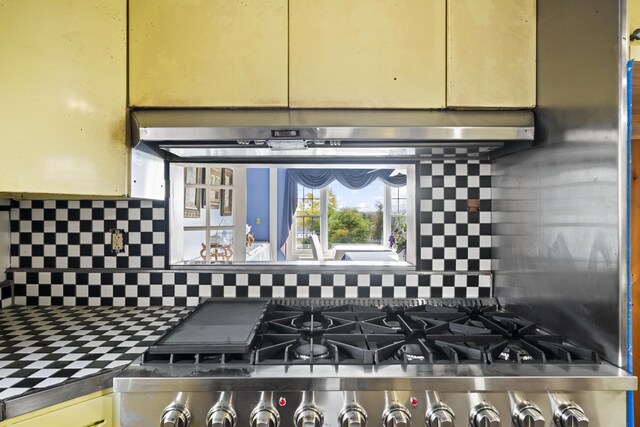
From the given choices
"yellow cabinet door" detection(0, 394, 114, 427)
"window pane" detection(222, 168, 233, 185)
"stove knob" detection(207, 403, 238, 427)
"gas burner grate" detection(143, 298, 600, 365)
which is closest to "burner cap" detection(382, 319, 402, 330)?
"gas burner grate" detection(143, 298, 600, 365)

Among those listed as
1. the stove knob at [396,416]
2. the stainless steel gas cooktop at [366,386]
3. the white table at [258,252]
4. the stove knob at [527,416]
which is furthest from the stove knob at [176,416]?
the white table at [258,252]

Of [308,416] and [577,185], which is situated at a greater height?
[577,185]

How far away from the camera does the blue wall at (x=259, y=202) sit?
21.2 feet

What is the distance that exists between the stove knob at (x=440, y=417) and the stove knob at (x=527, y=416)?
161 millimetres

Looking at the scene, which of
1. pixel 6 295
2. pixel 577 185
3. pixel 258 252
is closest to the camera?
pixel 577 185

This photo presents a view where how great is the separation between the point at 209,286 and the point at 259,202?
4980 mm

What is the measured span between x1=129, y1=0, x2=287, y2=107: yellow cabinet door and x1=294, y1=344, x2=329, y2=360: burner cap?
809 mm

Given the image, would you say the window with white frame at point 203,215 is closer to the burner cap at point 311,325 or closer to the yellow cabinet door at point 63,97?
the yellow cabinet door at point 63,97

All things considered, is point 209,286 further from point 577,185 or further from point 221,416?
point 577,185

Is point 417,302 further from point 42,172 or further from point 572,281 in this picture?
point 42,172

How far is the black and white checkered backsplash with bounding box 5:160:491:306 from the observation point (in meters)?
1.61

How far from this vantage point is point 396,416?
2.90ft

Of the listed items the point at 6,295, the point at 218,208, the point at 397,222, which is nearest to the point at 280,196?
the point at 397,222

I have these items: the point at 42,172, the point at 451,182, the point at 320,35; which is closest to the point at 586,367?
the point at 451,182
